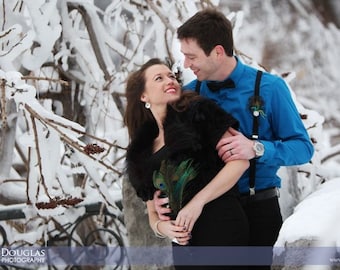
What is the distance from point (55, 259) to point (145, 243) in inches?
19.8

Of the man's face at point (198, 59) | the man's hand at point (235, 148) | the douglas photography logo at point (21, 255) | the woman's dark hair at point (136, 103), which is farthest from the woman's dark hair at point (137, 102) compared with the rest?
the douglas photography logo at point (21, 255)

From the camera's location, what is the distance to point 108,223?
301 centimetres

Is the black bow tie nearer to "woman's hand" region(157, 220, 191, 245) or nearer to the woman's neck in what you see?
the woman's neck

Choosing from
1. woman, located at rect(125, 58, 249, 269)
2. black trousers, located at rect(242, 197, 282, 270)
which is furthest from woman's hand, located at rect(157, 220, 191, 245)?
black trousers, located at rect(242, 197, 282, 270)

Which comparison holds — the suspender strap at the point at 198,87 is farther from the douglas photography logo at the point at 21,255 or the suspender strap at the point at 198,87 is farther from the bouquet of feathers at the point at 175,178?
the douglas photography logo at the point at 21,255

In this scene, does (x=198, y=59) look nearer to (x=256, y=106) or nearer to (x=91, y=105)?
(x=256, y=106)

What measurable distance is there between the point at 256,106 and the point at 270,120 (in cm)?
8

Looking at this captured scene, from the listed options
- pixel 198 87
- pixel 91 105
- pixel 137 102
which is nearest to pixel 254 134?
pixel 198 87

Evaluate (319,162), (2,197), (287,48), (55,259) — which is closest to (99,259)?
(55,259)

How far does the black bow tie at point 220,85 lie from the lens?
5.68ft

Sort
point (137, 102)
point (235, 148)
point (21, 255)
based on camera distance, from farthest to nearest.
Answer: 1. point (21, 255)
2. point (137, 102)
3. point (235, 148)

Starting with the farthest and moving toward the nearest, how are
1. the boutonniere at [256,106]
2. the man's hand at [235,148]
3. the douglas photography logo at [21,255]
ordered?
1. the douglas photography logo at [21,255]
2. the boutonniere at [256,106]
3. the man's hand at [235,148]

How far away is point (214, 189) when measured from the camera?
62.1 inches

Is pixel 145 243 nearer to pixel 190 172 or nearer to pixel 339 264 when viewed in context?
pixel 190 172
